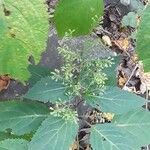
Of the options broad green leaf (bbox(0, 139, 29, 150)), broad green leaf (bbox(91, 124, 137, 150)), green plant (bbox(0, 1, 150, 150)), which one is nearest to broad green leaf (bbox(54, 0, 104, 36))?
green plant (bbox(0, 1, 150, 150))

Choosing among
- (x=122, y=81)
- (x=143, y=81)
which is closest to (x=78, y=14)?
(x=122, y=81)

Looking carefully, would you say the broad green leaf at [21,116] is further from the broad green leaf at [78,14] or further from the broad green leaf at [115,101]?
the broad green leaf at [78,14]

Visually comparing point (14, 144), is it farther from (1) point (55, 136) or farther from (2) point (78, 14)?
(2) point (78, 14)

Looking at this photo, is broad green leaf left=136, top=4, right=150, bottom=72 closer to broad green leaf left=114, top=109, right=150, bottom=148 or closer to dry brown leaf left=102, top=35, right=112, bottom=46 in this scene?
broad green leaf left=114, top=109, right=150, bottom=148

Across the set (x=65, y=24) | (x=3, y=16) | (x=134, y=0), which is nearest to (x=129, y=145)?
(x=65, y=24)

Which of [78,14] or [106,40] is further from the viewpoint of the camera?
[106,40]

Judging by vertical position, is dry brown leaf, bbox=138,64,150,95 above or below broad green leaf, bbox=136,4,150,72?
above
